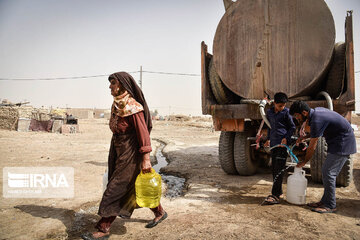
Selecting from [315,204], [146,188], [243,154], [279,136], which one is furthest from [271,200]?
[146,188]

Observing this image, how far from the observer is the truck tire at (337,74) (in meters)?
3.58

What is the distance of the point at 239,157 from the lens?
182 inches

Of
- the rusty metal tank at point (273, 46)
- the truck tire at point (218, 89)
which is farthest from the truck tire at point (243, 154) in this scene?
the rusty metal tank at point (273, 46)

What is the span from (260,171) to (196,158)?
207 centimetres

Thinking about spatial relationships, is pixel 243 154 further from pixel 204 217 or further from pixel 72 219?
pixel 72 219

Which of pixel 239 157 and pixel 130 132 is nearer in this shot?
pixel 130 132

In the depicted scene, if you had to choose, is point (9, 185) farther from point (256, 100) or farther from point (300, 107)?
point (300, 107)

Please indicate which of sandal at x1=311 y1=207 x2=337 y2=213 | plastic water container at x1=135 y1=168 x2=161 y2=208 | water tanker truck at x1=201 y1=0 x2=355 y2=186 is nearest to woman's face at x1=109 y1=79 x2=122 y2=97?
plastic water container at x1=135 y1=168 x2=161 y2=208

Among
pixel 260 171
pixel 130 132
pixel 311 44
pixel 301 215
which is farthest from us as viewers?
pixel 260 171

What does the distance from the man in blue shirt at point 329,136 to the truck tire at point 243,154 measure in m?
1.71

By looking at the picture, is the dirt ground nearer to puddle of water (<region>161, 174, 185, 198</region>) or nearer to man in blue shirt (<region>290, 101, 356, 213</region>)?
puddle of water (<region>161, 174, 185, 198</region>)

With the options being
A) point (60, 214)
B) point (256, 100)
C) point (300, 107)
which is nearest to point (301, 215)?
point (300, 107)

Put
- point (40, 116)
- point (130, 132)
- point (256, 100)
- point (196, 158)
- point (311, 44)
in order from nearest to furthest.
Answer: point (130, 132), point (311, 44), point (256, 100), point (196, 158), point (40, 116)

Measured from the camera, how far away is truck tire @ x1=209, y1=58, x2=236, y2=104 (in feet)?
14.7
